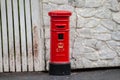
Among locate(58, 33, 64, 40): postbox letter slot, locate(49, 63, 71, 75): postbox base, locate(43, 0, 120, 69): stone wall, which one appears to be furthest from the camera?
locate(43, 0, 120, 69): stone wall

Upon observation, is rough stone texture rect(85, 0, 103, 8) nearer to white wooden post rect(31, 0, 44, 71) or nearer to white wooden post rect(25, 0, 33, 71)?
white wooden post rect(31, 0, 44, 71)

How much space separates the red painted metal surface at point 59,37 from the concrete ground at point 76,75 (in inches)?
13.3

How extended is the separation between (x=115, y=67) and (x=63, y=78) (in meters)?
1.40

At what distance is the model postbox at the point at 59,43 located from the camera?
7.50 meters

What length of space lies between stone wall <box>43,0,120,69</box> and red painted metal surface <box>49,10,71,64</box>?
50 cm

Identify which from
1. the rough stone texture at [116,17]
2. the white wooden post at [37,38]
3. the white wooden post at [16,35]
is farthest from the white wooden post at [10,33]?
the rough stone texture at [116,17]

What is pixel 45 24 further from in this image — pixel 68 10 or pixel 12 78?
pixel 12 78

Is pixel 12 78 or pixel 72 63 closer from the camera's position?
pixel 12 78

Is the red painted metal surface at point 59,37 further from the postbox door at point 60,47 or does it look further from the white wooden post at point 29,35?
the white wooden post at point 29,35

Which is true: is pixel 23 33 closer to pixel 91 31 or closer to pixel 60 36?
pixel 60 36

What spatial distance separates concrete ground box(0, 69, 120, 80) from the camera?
25.4 feet

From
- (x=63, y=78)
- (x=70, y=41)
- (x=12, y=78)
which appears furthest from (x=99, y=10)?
(x=12, y=78)

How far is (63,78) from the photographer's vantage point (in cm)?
764

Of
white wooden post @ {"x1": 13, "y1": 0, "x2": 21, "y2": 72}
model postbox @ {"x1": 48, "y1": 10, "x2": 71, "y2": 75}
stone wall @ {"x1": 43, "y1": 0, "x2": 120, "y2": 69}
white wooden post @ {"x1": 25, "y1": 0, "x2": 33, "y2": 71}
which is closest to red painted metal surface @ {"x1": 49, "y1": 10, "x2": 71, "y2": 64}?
model postbox @ {"x1": 48, "y1": 10, "x2": 71, "y2": 75}
